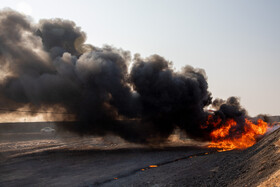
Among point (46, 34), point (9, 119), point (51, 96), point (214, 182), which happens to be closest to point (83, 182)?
point (214, 182)

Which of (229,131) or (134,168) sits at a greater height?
(229,131)

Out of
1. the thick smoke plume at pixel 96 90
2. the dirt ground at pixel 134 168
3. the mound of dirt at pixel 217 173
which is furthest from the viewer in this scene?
the thick smoke plume at pixel 96 90

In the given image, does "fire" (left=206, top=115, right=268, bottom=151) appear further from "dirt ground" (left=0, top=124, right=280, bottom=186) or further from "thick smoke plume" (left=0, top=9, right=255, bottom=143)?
"dirt ground" (left=0, top=124, right=280, bottom=186)

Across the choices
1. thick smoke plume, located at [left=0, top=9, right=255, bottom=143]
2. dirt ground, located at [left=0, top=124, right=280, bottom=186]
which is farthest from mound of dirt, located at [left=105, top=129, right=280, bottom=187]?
thick smoke plume, located at [left=0, top=9, right=255, bottom=143]

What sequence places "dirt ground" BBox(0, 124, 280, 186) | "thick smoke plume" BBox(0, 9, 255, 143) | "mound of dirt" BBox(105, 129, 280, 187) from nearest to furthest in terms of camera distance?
1. "mound of dirt" BBox(105, 129, 280, 187)
2. "dirt ground" BBox(0, 124, 280, 186)
3. "thick smoke plume" BBox(0, 9, 255, 143)

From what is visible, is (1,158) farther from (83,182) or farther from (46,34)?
(46,34)

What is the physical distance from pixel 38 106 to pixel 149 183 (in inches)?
986

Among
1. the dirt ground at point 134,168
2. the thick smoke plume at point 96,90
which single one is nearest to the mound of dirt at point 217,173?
the dirt ground at point 134,168

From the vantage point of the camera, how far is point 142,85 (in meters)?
38.3

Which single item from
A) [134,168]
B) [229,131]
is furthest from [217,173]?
[229,131]

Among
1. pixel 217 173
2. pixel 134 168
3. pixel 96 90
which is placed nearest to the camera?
pixel 217 173

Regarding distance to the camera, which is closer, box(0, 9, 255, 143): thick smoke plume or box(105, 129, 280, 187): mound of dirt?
box(105, 129, 280, 187): mound of dirt

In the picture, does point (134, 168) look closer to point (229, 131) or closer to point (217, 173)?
point (217, 173)

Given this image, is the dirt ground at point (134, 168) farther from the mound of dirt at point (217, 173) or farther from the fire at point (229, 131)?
the fire at point (229, 131)
